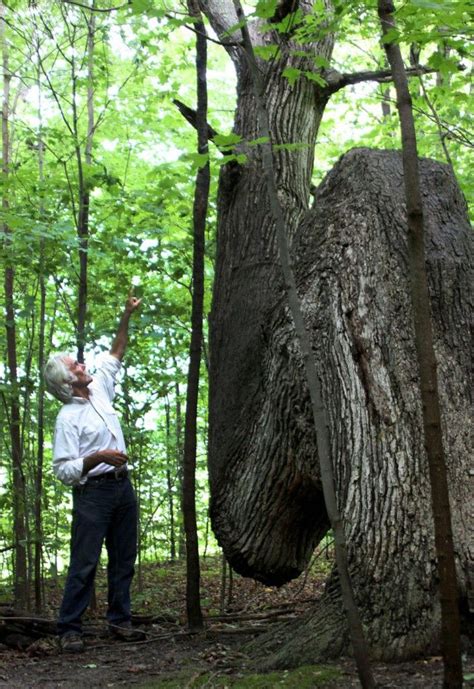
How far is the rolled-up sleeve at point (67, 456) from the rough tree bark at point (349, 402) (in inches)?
36.5

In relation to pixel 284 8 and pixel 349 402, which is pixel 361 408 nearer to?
pixel 349 402

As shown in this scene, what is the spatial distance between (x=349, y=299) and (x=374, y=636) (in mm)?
1735

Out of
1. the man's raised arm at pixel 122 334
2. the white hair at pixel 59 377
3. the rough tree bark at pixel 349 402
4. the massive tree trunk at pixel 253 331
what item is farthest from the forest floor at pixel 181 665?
the man's raised arm at pixel 122 334

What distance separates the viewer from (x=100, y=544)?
16.0 ft

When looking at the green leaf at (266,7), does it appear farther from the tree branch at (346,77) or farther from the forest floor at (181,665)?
the tree branch at (346,77)

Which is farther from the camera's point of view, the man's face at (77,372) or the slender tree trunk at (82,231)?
the slender tree trunk at (82,231)

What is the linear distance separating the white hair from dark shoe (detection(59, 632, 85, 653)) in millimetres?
1572

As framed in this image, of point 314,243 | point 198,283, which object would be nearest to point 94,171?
point 198,283

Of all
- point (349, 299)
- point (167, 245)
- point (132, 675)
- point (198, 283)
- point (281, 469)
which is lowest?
point (132, 675)

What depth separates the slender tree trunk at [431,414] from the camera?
7.88 feet

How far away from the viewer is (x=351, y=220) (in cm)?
421

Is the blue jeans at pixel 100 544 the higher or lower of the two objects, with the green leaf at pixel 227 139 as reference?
lower

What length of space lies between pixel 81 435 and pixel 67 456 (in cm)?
19

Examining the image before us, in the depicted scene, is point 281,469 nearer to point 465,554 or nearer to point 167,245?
point 465,554
